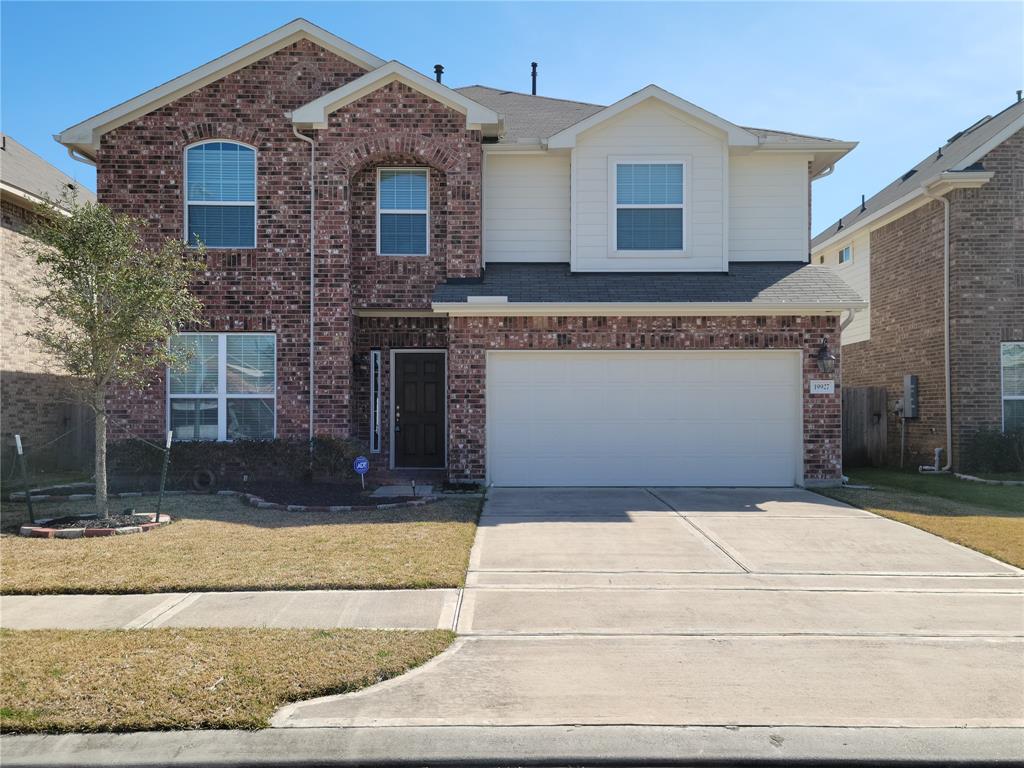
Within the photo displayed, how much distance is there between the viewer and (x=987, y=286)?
14.1m

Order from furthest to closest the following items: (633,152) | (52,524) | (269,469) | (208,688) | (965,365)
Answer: (965,365)
(633,152)
(269,469)
(52,524)
(208,688)

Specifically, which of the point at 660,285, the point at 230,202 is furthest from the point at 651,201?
the point at 230,202

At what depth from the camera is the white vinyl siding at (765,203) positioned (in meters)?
13.5

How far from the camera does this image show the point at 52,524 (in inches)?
345

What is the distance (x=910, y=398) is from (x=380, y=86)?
40.3 feet

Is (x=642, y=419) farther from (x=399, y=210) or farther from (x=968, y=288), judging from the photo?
(x=968, y=288)

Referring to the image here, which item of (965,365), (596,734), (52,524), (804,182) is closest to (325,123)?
(52,524)

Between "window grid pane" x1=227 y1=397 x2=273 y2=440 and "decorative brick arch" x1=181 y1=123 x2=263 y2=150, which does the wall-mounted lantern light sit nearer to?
"window grid pane" x1=227 y1=397 x2=273 y2=440

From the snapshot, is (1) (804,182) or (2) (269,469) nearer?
(2) (269,469)

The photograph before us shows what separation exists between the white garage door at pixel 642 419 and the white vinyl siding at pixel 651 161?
2.08 m

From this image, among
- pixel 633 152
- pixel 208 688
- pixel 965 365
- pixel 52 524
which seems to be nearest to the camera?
pixel 208 688

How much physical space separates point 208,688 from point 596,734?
7.21 feet

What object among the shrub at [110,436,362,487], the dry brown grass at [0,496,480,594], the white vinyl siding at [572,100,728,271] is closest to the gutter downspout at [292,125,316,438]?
the shrub at [110,436,362,487]

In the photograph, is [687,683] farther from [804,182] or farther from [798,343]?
[804,182]
